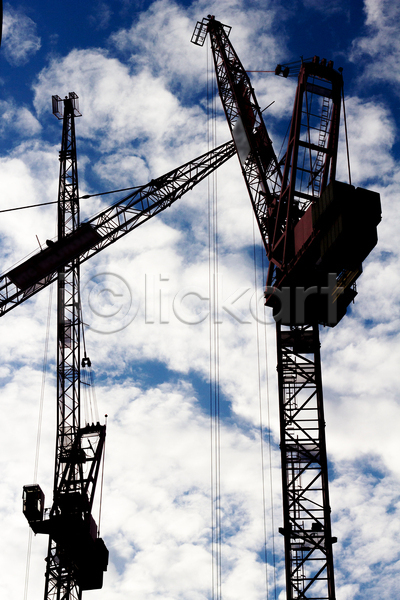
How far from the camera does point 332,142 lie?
4838cm

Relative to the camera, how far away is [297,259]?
151 feet

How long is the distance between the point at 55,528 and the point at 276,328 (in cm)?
2187

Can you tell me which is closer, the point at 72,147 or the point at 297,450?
the point at 297,450

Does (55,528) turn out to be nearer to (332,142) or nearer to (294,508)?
(294,508)

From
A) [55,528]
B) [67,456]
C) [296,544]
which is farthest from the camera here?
[67,456]

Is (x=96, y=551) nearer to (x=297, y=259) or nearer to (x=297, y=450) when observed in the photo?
(x=297, y=450)

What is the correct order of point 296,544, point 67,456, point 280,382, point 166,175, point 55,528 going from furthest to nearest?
1. point 166,175
2. point 67,456
3. point 55,528
4. point 280,382
5. point 296,544

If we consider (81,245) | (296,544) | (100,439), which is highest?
(81,245)

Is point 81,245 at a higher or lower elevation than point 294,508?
higher

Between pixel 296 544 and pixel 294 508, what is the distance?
6.84ft

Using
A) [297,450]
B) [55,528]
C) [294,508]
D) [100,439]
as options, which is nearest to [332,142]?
[297,450]

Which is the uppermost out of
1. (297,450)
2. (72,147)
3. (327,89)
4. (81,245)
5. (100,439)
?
(72,147)

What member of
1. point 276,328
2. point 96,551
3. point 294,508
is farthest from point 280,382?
point 96,551

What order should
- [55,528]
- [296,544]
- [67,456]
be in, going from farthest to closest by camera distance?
[67,456] → [55,528] → [296,544]
